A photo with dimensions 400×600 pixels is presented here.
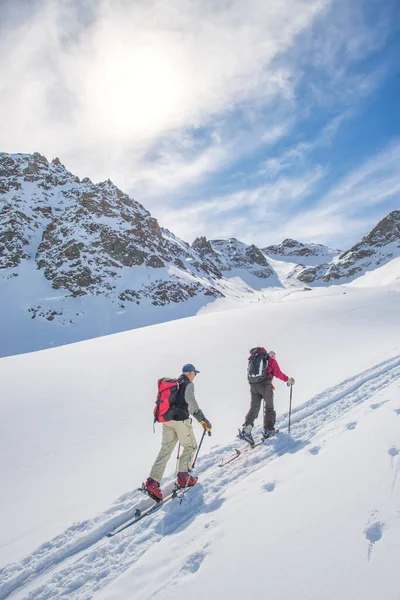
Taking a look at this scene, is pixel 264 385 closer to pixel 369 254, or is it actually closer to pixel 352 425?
pixel 352 425

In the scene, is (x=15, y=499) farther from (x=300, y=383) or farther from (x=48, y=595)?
(x=300, y=383)

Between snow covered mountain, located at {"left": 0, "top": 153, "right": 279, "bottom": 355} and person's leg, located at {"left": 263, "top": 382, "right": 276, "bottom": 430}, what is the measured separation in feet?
136

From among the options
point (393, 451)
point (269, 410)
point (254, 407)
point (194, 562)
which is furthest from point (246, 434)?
point (194, 562)

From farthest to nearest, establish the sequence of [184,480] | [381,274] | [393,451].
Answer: [381,274], [184,480], [393,451]

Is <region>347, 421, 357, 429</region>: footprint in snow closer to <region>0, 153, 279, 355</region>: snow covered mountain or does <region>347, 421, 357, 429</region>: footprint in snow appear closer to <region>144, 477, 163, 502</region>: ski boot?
<region>144, 477, 163, 502</region>: ski boot

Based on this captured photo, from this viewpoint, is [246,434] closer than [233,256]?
Yes

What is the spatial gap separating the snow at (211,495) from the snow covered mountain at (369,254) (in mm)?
129181

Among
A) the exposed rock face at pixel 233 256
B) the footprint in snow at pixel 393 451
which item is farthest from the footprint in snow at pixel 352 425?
the exposed rock face at pixel 233 256

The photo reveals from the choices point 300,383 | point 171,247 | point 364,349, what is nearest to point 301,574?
point 300,383

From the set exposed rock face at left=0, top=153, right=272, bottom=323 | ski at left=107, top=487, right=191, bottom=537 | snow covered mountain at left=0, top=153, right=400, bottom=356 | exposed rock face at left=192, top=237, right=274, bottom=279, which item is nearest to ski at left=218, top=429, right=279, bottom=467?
ski at left=107, top=487, right=191, bottom=537

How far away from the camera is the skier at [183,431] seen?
484 cm

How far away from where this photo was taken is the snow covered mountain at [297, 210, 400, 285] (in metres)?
123

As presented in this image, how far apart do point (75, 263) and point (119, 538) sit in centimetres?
6070

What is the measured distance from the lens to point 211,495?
460cm
